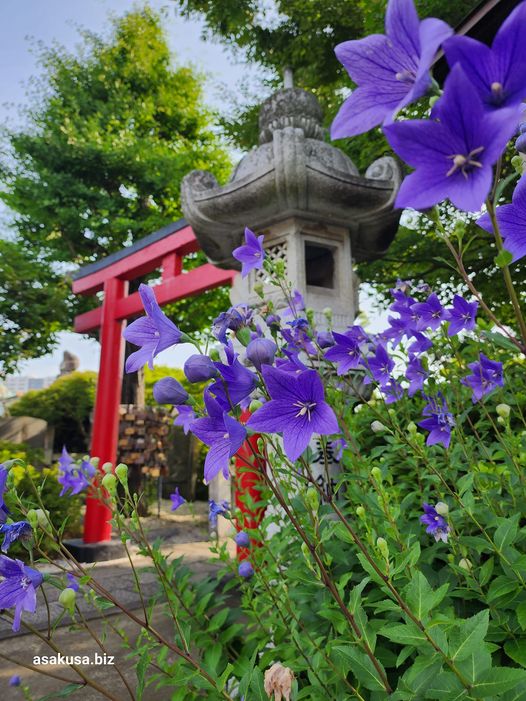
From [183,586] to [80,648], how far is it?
981mm

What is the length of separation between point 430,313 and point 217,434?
3.43 ft

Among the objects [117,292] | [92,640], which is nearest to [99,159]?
[117,292]

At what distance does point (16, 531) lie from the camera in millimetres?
1056

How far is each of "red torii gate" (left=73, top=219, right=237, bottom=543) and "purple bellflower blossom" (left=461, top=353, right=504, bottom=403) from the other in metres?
3.51

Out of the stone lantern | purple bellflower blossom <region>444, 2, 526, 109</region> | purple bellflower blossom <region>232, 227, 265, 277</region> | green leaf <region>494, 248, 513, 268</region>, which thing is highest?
the stone lantern

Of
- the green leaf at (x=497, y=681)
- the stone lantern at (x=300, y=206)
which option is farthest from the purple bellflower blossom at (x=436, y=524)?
the stone lantern at (x=300, y=206)

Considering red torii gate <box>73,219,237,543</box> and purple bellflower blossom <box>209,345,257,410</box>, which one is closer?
purple bellflower blossom <box>209,345,257,410</box>

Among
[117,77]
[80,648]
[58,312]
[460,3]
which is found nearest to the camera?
[80,648]

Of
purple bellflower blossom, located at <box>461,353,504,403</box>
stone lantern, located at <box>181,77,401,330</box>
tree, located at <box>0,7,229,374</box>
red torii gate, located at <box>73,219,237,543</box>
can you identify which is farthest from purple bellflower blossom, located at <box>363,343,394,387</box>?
tree, located at <box>0,7,229,374</box>

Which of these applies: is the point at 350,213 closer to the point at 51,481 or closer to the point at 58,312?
the point at 51,481

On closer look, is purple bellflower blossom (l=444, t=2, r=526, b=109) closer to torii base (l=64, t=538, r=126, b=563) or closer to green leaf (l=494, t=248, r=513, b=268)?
green leaf (l=494, t=248, r=513, b=268)

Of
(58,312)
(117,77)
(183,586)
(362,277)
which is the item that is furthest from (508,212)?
(117,77)

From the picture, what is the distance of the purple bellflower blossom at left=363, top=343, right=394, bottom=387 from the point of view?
178 centimetres

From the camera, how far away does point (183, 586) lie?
1.95m
